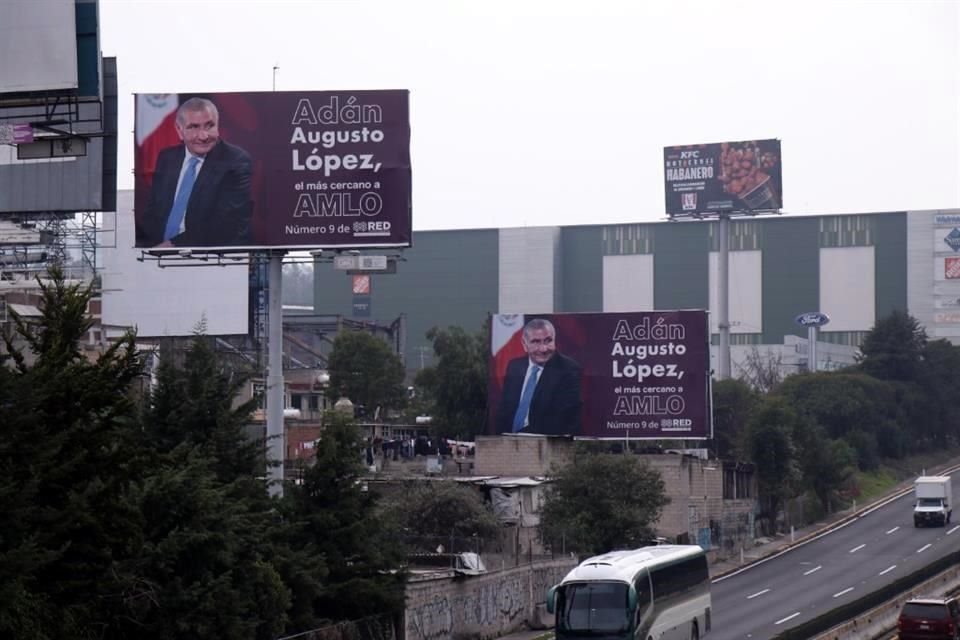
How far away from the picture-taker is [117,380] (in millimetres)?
25375

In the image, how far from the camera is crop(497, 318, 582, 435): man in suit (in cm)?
7312

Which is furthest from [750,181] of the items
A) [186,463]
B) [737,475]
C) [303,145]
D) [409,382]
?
[186,463]

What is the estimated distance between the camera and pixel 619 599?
33.5 m

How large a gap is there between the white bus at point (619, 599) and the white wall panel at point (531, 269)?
10906 cm

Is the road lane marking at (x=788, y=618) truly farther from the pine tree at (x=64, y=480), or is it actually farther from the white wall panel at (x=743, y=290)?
the white wall panel at (x=743, y=290)

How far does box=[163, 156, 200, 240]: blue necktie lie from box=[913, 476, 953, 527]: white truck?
171 ft

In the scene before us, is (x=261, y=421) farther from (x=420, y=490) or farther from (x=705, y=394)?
(x=705, y=394)

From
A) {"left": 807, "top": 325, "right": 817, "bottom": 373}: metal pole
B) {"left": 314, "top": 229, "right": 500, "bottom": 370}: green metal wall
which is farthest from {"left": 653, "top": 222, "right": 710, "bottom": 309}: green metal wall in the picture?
{"left": 314, "top": 229, "right": 500, "bottom": 370}: green metal wall

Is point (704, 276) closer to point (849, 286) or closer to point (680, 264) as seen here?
point (680, 264)

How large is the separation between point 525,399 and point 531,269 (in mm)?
72573

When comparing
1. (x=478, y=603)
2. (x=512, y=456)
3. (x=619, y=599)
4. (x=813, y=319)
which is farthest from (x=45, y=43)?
(x=813, y=319)

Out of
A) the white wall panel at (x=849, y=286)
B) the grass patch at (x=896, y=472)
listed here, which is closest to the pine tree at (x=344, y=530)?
the grass patch at (x=896, y=472)

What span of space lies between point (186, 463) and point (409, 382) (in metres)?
112

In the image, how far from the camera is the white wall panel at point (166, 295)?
7969 cm
